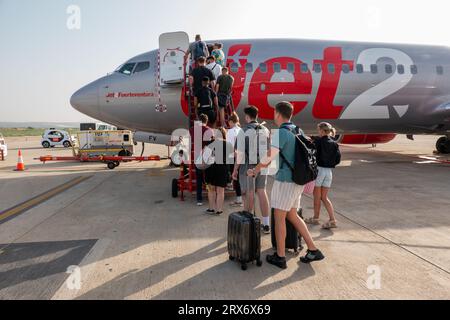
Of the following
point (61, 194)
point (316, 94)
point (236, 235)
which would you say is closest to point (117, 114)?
point (61, 194)

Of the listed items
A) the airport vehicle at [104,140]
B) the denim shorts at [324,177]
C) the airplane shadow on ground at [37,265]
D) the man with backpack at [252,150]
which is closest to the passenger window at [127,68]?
the airport vehicle at [104,140]

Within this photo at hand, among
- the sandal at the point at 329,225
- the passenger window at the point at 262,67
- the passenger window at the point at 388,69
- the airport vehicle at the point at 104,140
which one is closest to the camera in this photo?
the sandal at the point at 329,225

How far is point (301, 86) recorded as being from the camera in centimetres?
1077

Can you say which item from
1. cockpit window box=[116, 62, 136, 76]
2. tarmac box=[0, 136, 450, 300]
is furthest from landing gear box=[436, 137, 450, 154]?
cockpit window box=[116, 62, 136, 76]

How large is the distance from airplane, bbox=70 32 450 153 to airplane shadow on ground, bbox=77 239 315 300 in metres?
6.99

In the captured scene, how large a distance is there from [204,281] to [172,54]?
8.70m

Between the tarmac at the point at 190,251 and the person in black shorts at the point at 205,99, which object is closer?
the tarmac at the point at 190,251

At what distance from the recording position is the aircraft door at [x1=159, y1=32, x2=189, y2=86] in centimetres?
1020

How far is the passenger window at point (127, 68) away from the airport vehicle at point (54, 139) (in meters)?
21.9

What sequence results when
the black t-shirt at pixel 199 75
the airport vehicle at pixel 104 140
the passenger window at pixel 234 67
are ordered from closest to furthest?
the black t-shirt at pixel 199 75, the passenger window at pixel 234 67, the airport vehicle at pixel 104 140

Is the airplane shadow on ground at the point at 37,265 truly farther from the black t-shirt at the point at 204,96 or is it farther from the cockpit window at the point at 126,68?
the cockpit window at the point at 126,68

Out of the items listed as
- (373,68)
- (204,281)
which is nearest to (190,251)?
(204,281)

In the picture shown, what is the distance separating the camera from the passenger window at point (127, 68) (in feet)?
35.1

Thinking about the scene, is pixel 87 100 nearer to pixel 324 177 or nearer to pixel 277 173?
pixel 324 177
